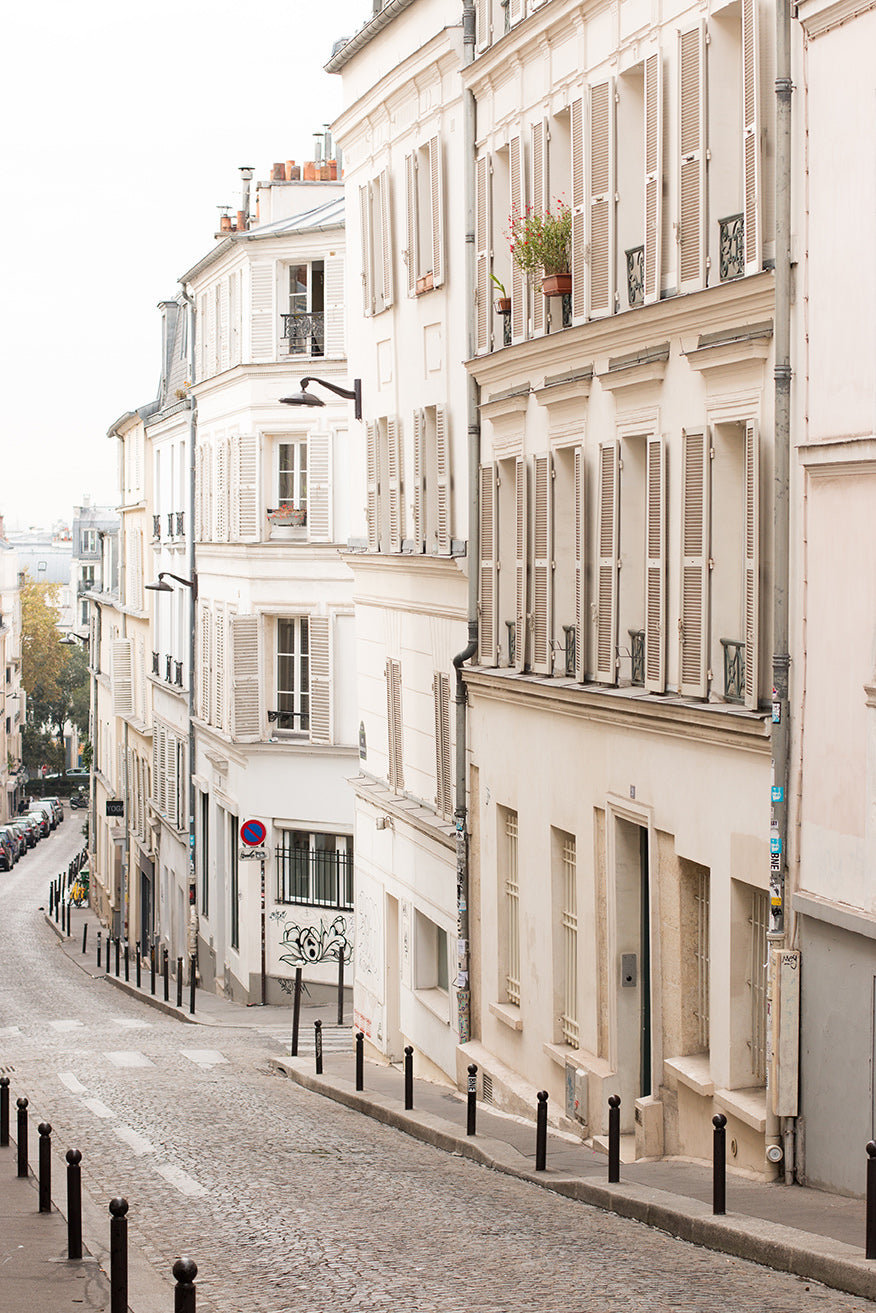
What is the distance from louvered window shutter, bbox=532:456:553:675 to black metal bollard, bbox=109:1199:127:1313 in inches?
365

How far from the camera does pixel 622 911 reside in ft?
50.6

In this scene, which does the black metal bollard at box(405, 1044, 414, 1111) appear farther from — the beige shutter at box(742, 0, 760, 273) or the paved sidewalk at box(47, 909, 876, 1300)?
the beige shutter at box(742, 0, 760, 273)

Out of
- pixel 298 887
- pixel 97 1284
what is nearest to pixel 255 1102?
pixel 97 1284

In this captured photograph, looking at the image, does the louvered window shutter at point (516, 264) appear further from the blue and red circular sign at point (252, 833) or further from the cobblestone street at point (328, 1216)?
the blue and red circular sign at point (252, 833)

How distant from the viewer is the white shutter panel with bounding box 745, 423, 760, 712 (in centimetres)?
1238

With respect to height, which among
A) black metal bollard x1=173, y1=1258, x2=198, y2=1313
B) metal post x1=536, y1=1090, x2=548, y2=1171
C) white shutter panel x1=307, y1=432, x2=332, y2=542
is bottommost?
metal post x1=536, y1=1090, x2=548, y2=1171

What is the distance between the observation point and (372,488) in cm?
2373

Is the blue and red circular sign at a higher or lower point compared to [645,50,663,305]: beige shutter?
lower

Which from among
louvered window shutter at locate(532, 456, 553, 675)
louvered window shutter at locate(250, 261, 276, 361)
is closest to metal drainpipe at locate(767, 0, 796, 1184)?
louvered window shutter at locate(532, 456, 553, 675)

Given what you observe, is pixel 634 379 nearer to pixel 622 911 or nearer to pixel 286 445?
pixel 622 911

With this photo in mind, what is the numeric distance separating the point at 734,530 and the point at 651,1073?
444cm

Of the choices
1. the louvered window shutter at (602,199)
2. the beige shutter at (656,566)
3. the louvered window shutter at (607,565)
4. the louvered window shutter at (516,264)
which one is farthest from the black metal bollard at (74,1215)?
the louvered window shutter at (516,264)

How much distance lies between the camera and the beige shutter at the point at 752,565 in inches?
487

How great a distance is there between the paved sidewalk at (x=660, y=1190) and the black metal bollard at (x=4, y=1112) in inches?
142
